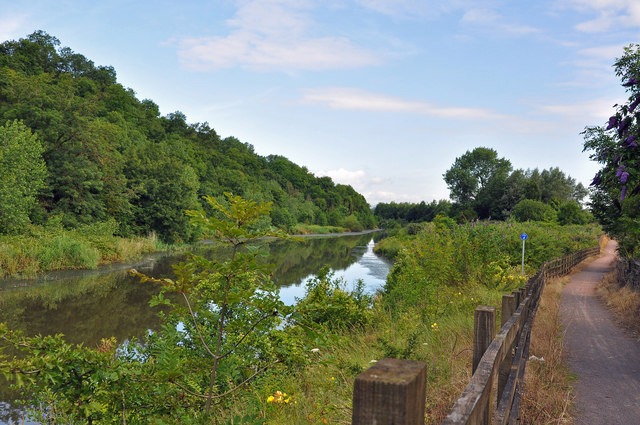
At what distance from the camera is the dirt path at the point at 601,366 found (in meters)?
4.81

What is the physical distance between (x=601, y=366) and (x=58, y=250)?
77.3 feet

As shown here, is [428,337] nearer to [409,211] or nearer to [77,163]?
[77,163]

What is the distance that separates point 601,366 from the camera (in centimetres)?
657

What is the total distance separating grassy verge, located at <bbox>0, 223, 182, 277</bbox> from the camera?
20375 mm

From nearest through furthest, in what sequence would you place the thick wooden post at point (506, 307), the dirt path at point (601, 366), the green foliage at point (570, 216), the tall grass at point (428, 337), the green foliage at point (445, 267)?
the thick wooden post at point (506, 307) → the tall grass at point (428, 337) → the dirt path at point (601, 366) → the green foliage at point (445, 267) → the green foliage at point (570, 216)

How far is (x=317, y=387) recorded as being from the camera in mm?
6152

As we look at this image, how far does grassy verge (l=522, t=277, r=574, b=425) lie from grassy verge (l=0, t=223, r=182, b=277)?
69.8ft

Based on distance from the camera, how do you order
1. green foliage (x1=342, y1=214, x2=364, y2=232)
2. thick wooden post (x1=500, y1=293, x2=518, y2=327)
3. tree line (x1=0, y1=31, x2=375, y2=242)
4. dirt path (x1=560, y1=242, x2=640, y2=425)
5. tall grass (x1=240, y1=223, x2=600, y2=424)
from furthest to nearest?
green foliage (x1=342, y1=214, x2=364, y2=232)
tree line (x1=0, y1=31, x2=375, y2=242)
dirt path (x1=560, y1=242, x2=640, y2=425)
tall grass (x1=240, y1=223, x2=600, y2=424)
thick wooden post (x1=500, y1=293, x2=518, y2=327)

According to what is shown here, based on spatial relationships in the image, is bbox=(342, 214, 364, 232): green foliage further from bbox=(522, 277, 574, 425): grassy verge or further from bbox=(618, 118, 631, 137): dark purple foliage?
bbox=(618, 118, 631, 137): dark purple foliage

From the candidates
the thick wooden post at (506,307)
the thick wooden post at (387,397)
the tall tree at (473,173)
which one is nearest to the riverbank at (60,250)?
the thick wooden post at (506,307)

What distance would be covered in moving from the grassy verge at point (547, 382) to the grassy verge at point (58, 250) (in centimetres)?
2126

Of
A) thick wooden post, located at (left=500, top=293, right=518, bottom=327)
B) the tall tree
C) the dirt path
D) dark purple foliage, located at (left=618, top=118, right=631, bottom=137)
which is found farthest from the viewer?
the tall tree

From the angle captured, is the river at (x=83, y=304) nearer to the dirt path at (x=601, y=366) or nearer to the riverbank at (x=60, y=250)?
the riverbank at (x=60, y=250)

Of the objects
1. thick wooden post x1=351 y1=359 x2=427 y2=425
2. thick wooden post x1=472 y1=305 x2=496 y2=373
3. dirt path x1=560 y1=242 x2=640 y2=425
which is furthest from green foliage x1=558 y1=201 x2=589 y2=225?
thick wooden post x1=351 y1=359 x2=427 y2=425
